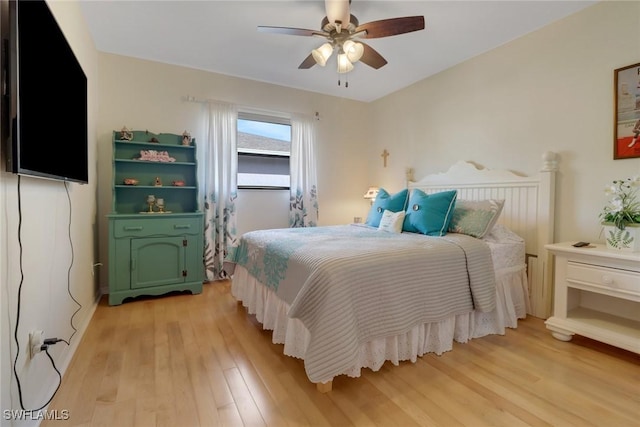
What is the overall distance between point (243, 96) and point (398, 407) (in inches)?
141

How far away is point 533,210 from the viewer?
2.56 meters

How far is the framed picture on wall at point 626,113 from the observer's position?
2.05 m

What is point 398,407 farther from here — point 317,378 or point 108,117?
point 108,117

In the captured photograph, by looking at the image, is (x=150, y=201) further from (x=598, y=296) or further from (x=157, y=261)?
(x=598, y=296)

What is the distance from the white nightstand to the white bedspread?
51 centimetres

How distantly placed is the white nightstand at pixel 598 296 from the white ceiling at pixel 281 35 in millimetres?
1919

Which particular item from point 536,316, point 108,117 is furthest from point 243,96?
point 536,316

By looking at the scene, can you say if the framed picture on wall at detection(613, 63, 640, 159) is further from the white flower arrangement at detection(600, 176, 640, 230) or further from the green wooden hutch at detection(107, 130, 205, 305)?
the green wooden hutch at detection(107, 130, 205, 305)

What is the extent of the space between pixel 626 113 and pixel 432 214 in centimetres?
148

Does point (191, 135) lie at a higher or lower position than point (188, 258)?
higher

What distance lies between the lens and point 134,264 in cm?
282

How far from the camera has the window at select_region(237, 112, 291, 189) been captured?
3.79m

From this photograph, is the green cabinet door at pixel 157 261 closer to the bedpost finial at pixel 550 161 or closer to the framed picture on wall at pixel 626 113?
the bedpost finial at pixel 550 161

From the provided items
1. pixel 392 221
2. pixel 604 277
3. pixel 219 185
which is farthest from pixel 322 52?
pixel 604 277
